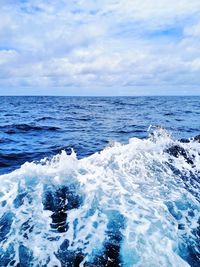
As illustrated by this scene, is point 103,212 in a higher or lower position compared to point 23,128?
higher

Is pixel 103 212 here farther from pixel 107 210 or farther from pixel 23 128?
pixel 23 128

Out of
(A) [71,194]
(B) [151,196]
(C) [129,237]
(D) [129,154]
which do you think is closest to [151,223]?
(C) [129,237]

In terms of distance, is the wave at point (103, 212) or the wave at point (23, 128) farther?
the wave at point (23, 128)

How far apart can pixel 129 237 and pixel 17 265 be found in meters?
2.15

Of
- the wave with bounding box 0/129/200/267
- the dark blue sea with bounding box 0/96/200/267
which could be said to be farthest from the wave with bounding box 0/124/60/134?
the wave with bounding box 0/129/200/267

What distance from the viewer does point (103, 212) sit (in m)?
6.48

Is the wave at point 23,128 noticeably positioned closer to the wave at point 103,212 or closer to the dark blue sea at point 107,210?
the dark blue sea at point 107,210

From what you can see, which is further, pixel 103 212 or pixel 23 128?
pixel 23 128

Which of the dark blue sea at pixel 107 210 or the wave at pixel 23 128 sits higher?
the dark blue sea at pixel 107 210

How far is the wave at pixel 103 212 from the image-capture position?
5.00m

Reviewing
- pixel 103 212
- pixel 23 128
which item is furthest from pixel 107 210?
pixel 23 128

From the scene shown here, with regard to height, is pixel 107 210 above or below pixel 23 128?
above

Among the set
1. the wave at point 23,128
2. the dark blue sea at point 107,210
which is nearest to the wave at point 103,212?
the dark blue sea at point 107,210

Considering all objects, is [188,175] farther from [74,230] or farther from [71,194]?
[74,230]
